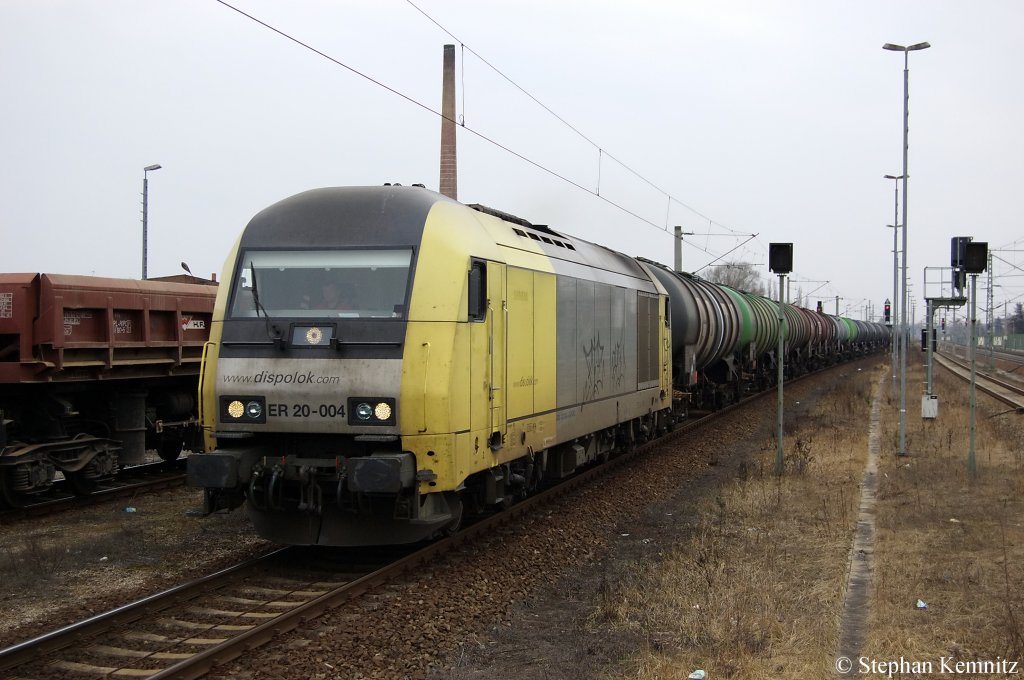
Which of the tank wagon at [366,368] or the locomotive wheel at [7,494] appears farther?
the locomotive wheel at [7,494]

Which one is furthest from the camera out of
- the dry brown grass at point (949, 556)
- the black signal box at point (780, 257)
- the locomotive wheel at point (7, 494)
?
the black signal box at point (780, 257)

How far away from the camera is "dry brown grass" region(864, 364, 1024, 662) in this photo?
615cm

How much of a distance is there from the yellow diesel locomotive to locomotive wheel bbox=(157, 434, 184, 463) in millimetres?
6920

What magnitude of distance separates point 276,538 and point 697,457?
994 centimetres

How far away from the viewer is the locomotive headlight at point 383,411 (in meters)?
7.54

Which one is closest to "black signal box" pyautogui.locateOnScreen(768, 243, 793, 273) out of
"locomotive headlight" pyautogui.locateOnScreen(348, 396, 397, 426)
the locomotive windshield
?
the locomotive windshield

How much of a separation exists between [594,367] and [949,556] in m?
4.94

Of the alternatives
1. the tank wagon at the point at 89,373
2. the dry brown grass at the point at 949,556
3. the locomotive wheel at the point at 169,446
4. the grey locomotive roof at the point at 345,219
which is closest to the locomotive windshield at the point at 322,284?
the grey locomotive roof at the point at 345,219

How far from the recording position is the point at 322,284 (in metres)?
8.05

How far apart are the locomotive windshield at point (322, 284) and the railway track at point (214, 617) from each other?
2333mm

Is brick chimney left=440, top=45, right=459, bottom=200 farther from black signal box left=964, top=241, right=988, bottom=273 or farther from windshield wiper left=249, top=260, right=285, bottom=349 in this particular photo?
windshield wiper left=249, top=260, right=285, bottom=349

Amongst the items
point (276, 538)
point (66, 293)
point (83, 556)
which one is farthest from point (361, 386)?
point (66, 293)

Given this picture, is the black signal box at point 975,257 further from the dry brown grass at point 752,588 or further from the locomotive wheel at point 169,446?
the locomotive wheel at point 169,446

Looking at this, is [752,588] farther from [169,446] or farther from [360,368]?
[169,446]
